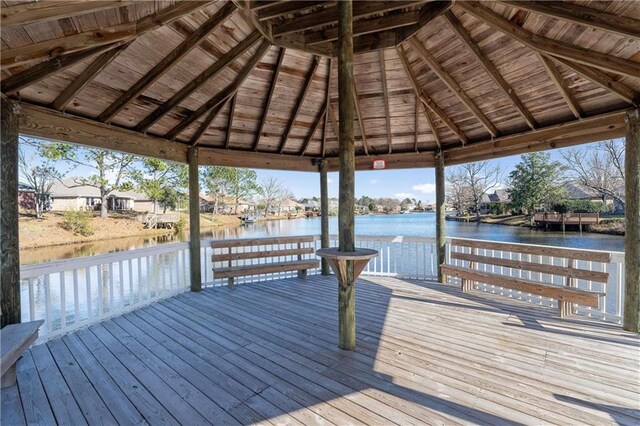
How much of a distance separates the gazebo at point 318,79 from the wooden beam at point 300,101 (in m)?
0.03

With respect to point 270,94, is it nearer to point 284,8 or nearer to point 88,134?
point 284,8

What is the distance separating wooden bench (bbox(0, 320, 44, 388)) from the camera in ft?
6.25

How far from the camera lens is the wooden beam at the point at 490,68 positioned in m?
2.94

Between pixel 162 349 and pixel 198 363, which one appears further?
pixel 162 349

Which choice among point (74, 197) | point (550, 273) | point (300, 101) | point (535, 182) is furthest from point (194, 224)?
point (74, 197)

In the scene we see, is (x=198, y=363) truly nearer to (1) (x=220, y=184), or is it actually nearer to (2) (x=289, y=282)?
(2) (x=289, y=282)

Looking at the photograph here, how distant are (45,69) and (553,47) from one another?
15.5ft

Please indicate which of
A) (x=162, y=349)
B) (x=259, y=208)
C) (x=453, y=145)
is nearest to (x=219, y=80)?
(x=162, y=349)

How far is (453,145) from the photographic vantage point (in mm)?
5176

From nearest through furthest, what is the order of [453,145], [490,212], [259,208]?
[453,145] < [490,212] < [259,208]

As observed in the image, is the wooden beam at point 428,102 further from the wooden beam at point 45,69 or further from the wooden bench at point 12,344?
the wooden bench at point 12,344

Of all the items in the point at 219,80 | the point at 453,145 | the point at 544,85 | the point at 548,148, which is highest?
the point at 219,80

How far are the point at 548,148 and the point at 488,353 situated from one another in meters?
3.19

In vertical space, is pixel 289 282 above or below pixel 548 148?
below
